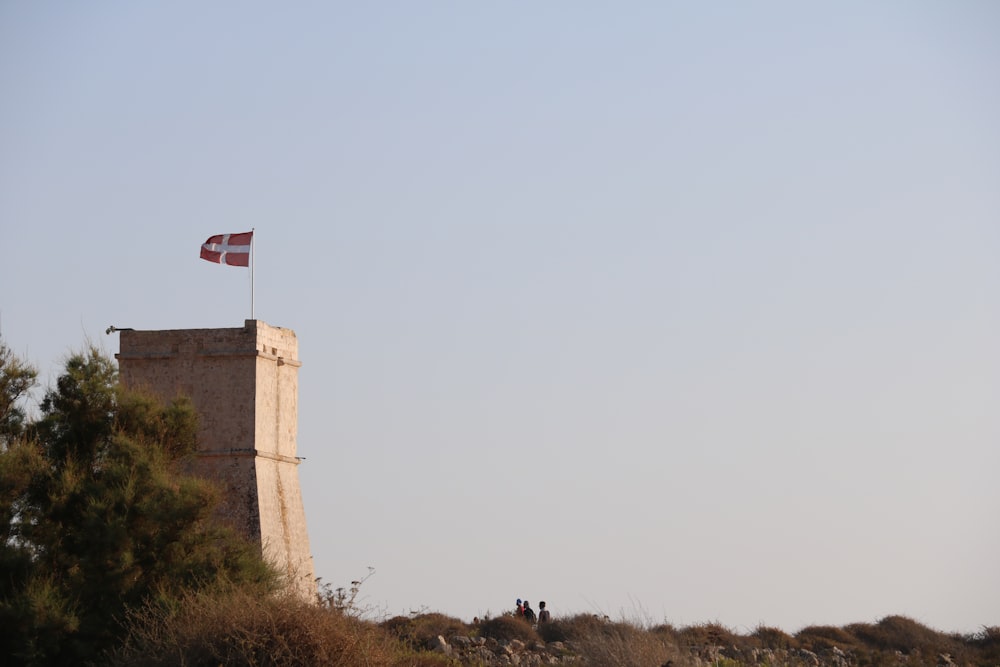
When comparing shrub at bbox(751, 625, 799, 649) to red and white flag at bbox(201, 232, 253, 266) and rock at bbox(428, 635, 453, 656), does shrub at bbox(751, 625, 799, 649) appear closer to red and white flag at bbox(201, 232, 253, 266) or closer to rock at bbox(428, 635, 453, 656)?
rock at bbox(428, 635, 453, 656)

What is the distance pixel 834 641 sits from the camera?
32812mm

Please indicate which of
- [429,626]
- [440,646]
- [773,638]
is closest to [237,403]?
[440,646]

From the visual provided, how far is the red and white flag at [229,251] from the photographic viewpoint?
26.2m

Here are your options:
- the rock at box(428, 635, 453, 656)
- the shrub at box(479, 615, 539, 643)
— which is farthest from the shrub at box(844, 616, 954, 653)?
the rock at box(428, 635, 453, 656)

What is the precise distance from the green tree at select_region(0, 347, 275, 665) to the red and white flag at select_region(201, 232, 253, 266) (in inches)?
169

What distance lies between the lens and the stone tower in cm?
2584

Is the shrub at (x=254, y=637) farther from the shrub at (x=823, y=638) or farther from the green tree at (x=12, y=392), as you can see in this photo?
the shrub at (x=823, y=638)

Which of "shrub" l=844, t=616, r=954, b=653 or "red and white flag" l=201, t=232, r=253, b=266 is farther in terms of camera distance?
"shrub" l=844, t=616, r=954, b=653

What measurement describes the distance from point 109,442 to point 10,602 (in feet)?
10.4

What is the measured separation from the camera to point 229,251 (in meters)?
26.3

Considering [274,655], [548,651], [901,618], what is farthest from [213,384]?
[901,618]

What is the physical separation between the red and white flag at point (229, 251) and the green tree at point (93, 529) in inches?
169

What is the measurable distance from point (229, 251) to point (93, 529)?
289 inches

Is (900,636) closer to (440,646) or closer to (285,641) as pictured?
(440,646)
